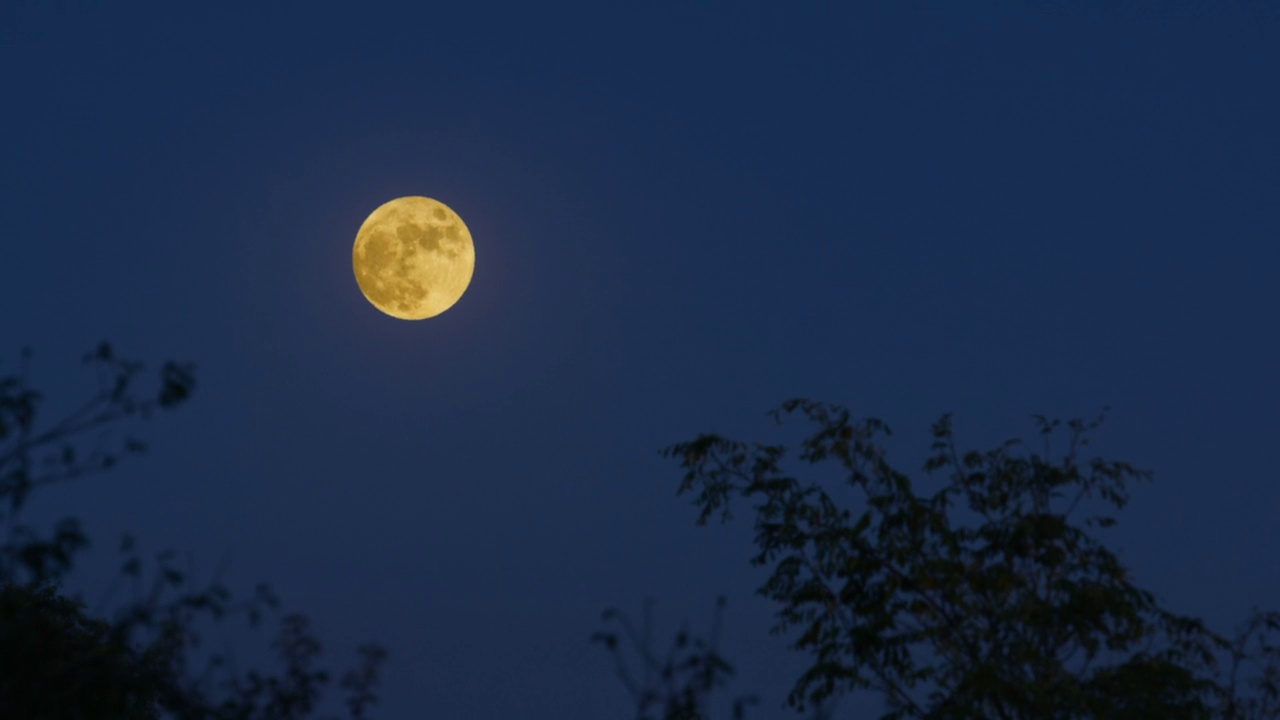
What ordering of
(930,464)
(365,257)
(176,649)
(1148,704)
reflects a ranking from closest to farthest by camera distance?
(176,649) → (1148,704) → (930,464) → (365,257)

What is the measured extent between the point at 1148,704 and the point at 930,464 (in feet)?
12.0

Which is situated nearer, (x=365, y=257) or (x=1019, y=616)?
(x=1019, y=616)

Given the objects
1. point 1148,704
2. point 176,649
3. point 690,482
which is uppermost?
point 690,482

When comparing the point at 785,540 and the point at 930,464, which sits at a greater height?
the point at 930,464

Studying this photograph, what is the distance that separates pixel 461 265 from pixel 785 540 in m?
13.1

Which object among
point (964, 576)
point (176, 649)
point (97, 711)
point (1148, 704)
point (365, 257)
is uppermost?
point (365, 257)

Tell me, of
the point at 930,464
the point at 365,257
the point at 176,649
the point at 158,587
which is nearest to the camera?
the point at 158,587

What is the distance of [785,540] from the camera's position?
1527 cm

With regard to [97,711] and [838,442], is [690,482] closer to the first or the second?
[838,442]

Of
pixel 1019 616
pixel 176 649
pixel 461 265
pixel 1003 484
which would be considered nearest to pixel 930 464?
pixel 1003 484

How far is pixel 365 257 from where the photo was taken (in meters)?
25.8

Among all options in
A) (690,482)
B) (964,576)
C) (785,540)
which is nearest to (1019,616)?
(964,576)

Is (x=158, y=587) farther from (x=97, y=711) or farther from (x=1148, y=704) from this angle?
(x=1148, y=704)

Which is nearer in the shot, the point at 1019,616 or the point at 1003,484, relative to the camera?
the point at 1019,616
